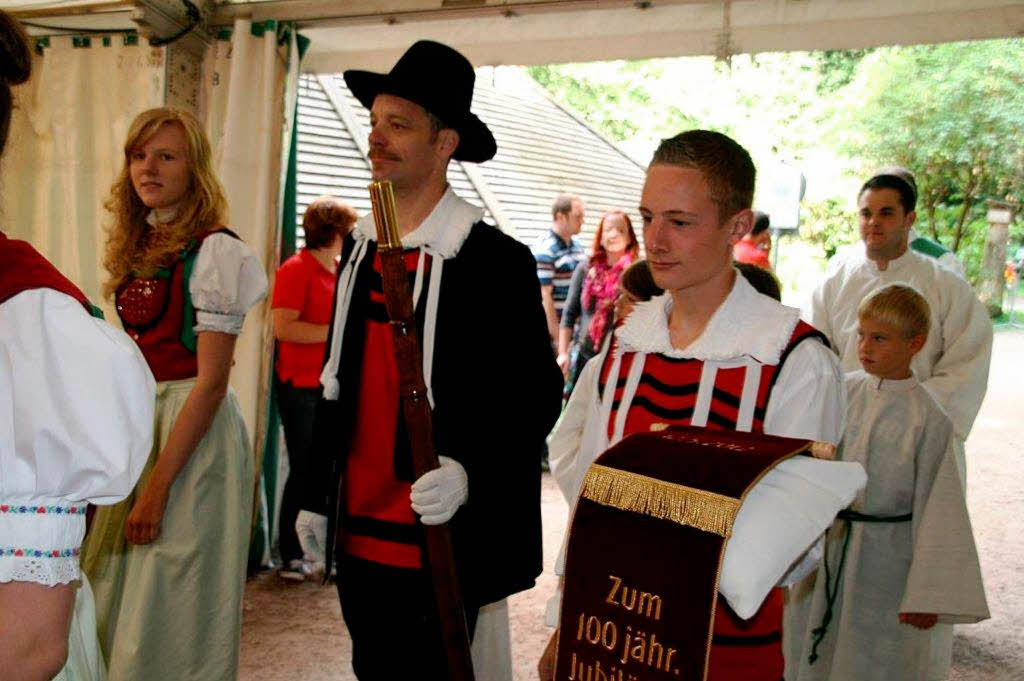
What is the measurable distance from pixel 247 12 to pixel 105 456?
3.42m

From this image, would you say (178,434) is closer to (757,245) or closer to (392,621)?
(392,621)

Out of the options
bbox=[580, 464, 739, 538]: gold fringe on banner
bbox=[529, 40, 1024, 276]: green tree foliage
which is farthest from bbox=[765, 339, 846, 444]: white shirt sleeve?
bbox=[529, 40, 1024, 276]: green tree foliage

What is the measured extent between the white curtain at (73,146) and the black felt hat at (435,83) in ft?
8.22

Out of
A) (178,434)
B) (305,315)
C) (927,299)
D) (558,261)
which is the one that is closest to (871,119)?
(558,261)

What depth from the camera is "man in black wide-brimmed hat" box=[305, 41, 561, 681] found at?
206 centimetres

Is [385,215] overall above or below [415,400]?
above

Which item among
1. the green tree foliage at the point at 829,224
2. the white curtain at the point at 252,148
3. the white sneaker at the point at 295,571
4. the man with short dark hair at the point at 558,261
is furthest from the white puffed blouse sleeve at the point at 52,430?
the green tree foliage at the point at 829,224

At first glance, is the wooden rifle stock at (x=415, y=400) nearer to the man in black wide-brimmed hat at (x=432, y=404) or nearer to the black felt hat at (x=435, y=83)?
the man in black wide-brimmed hat at (x=432, y=404)

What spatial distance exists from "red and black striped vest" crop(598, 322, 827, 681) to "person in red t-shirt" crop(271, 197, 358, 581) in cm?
279

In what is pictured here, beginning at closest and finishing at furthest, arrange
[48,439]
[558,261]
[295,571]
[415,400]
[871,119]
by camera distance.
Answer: [48,439]
[415,400]
[295,571]
[558,261]
[871,119]

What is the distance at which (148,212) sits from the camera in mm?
2693

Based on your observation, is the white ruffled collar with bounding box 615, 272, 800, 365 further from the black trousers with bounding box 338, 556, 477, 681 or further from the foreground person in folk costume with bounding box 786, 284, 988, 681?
the foreground person in folk costume with bounding box 786, 284, 988, 681

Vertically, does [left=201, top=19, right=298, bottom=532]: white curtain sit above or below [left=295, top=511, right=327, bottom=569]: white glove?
above

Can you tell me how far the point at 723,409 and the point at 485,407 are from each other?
63cm
